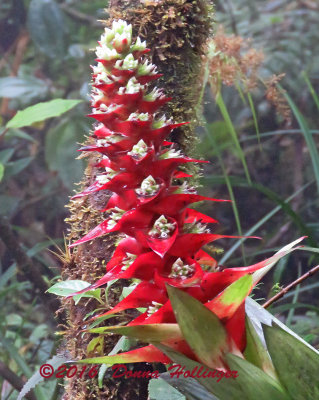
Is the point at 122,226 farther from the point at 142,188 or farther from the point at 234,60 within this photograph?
the point at 234,60

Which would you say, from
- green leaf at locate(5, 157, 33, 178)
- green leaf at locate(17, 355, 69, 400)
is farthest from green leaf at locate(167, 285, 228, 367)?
green leaf at locate(5, 157, 33, 178)

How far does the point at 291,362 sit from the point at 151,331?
138 mm

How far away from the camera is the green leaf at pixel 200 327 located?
423mm

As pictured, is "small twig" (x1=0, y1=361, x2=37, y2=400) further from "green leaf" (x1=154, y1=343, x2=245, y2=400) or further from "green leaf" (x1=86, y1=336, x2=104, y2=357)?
"green leaf" (x1=154, y1=343, x2=245, y2=400)

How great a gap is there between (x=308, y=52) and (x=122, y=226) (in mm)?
2241

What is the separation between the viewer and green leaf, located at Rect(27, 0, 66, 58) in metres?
1.91

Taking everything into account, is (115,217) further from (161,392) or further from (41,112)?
(41,112)

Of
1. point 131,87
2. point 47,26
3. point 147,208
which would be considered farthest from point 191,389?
point 47,26

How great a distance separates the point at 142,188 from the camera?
479 millimetres

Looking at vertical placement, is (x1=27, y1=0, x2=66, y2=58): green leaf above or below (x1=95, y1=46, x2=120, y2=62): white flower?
below

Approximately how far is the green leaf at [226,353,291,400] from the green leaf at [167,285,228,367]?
0.02m

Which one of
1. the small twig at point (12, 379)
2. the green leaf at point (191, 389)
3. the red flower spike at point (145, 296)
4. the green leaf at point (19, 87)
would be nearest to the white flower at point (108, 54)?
the red flower spike at point (145, 296)

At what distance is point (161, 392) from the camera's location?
57 centimetres

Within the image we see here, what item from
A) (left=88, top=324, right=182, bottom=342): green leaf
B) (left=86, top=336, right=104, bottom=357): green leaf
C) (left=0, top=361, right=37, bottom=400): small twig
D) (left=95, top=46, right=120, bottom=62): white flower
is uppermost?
(left=95, top=46, right=120, bottom=62): white flower
